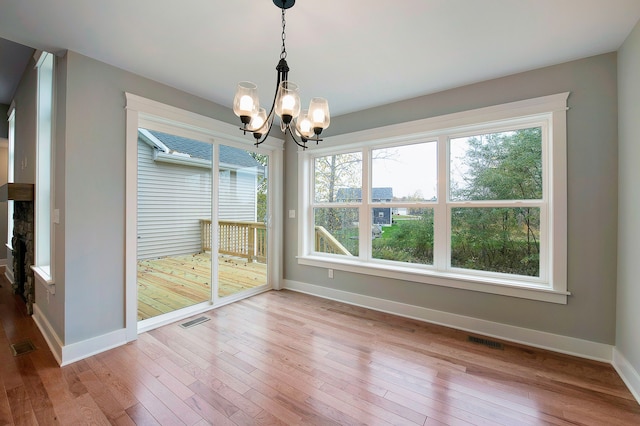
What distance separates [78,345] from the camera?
225 cm

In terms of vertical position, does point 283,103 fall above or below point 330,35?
below

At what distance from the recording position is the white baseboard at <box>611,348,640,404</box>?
1.83 metres

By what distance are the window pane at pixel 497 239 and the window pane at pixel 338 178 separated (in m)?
1.34

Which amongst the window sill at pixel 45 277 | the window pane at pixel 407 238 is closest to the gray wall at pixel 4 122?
the window sill at pixel 45 277

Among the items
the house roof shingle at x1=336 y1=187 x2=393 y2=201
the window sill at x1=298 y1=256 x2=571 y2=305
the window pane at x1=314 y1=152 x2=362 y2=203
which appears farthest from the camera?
the window pane at x1=314 y1=152 x2=362 y2=203

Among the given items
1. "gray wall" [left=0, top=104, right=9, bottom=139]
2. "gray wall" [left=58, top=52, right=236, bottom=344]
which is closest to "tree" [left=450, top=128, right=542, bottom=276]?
"gray wall" [left=58, top=52, right=236, bottom=344]

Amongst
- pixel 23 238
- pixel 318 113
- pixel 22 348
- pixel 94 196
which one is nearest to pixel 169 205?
pixel 94 196

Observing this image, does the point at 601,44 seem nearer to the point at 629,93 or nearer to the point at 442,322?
the point at 629,93

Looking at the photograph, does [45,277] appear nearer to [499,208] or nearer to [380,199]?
[380,199]

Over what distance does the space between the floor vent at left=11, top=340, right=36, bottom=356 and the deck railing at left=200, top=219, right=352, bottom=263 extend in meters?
1.67

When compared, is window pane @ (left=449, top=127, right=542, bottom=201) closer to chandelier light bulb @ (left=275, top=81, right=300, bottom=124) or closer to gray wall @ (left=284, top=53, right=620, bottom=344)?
gray wall @ (left=284, top=53, right=620, bottom=344)

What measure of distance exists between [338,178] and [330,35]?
2079mm

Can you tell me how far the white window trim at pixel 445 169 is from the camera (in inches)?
94.3

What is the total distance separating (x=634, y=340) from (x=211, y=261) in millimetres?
3934
